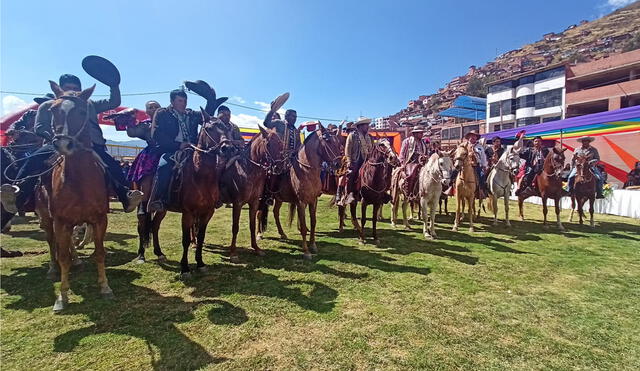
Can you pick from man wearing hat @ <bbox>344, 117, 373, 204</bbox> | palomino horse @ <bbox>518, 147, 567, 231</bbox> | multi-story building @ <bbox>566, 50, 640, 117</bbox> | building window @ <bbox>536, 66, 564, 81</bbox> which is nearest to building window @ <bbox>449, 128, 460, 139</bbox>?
building window @ <bbox>536, 66, 564, 81</bbox>

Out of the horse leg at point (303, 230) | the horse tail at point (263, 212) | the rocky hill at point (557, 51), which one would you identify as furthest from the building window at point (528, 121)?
the horse leg at point (303, 230)

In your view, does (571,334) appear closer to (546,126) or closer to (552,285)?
(552,285)

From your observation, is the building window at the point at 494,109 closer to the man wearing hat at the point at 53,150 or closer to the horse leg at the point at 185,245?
the horse leg at the point at 185,245

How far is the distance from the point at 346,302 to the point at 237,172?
11.3 feet

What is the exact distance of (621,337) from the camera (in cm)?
349

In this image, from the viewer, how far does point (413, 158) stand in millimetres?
9578

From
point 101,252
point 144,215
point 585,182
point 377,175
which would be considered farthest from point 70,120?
point 585,182

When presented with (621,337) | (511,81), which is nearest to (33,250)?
(621,337)

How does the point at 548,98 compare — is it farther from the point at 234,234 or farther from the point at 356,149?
the point at 234,234

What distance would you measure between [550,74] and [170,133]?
5576 cm

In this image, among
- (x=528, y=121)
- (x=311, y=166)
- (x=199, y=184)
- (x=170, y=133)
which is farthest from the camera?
(x=528, y=121)

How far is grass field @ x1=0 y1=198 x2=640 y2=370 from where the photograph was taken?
10.0 feet

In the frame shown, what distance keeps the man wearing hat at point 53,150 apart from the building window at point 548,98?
179ft

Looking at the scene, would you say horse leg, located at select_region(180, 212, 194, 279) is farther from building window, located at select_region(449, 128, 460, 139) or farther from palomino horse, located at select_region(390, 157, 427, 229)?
building window, located at select_region(449, 128, 460, 139)
